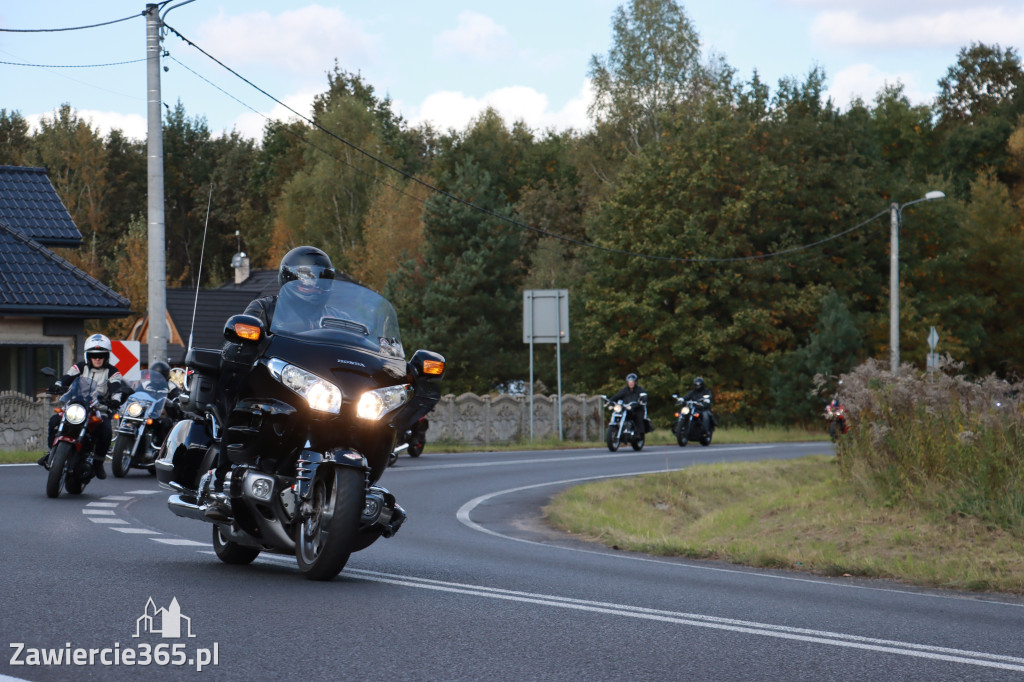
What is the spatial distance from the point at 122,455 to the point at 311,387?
11901 millimetres

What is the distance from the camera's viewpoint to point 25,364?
99.2 ft

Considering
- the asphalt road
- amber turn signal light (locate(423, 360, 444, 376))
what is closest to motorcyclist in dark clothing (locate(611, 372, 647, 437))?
the asphalt road

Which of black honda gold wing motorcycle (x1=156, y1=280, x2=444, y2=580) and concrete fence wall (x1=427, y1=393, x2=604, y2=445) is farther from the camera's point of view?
concrete fence wall (x1=427, y1=393, x2=604, y2=445)

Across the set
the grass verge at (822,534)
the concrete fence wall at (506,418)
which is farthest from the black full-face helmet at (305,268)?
the concrete fence wall at (506,418)

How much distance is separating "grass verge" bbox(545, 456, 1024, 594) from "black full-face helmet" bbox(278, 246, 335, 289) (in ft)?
15.7

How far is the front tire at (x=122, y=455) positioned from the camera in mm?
→ 18938

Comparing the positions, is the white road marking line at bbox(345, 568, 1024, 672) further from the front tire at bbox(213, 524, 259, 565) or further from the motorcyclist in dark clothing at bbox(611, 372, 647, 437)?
the motorcyclist in dark clothing at bbox(611, 372, 647, 437)

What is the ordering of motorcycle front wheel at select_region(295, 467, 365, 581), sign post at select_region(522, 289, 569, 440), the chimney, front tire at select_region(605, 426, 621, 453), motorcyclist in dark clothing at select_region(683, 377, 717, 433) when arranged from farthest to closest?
the chimney, motorcyclist in dark clothing at select_region(683, 377, 717, 433), sign post at select_region(522, 289, 569, 440), front tire at select_region(605, 426, 621, 453), motorcycle front wheel at select_region(295, 467, 365, 581)

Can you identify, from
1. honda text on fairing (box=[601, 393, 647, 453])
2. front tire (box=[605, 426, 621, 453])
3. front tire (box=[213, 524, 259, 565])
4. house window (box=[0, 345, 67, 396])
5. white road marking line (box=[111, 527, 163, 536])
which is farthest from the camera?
honda text on fairing (box=[601, 393, 647, 453])

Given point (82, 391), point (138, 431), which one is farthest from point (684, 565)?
point (138, 431)

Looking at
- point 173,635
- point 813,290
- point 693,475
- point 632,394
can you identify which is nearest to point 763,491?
point 693,475

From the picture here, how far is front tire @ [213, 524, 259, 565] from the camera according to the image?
9211 millimetres

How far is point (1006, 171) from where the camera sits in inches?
2603

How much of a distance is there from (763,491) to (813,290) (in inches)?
1396
